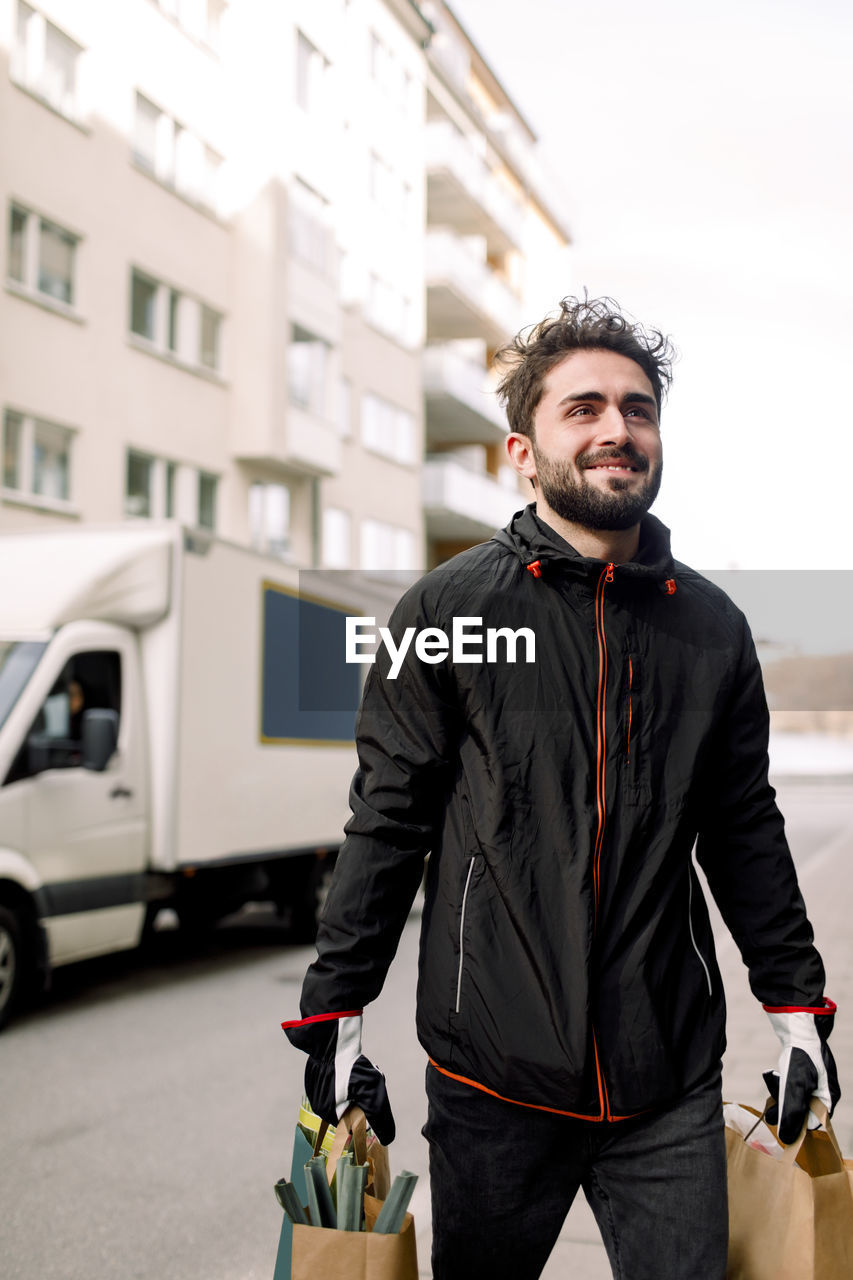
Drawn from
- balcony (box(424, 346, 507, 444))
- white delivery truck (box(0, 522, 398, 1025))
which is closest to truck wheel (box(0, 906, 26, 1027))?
white delivery truck (box(0, 522, 398, 1025))

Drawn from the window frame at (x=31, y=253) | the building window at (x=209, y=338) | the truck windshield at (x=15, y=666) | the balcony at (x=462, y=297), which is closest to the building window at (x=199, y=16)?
the building window at (x=209, y=338)

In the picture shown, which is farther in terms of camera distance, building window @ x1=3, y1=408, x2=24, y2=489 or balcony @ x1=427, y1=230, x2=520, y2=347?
balcony @ x1=427, y1=230, x2=520, y2=347

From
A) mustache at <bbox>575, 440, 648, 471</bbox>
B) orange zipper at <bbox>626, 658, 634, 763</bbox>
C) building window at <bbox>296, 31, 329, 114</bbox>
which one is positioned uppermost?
building window at <bbox>296, 31, 329, 114</bbox>

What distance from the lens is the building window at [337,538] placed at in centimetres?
2877

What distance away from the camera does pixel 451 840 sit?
2.36 meters

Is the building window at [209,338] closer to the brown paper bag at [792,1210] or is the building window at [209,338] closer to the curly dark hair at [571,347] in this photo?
the curly dark hair at [571,347]

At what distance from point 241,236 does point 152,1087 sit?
20554 millimetres

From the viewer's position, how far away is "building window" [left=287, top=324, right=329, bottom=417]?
2642 cm

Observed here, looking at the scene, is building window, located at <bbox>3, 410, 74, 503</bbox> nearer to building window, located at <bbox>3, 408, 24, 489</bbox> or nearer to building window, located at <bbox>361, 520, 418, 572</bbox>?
building window, located at <bbox>3, 408, 24, 489</bbox>

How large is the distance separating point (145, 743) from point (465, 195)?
96.7ft

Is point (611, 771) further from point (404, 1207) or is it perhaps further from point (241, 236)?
point (241, 236)

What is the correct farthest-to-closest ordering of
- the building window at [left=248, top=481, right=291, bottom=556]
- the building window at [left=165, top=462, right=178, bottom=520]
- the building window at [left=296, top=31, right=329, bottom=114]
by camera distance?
the building window at [left=296, top=31, right=329, bottom=114] → the building window at [left=248, top=481, right=291, bottom=556] → the building window at [left=165, top=462, right=178, bottom=520]

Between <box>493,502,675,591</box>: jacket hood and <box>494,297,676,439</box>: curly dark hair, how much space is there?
188mm

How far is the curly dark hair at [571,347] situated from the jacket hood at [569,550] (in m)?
0.19
